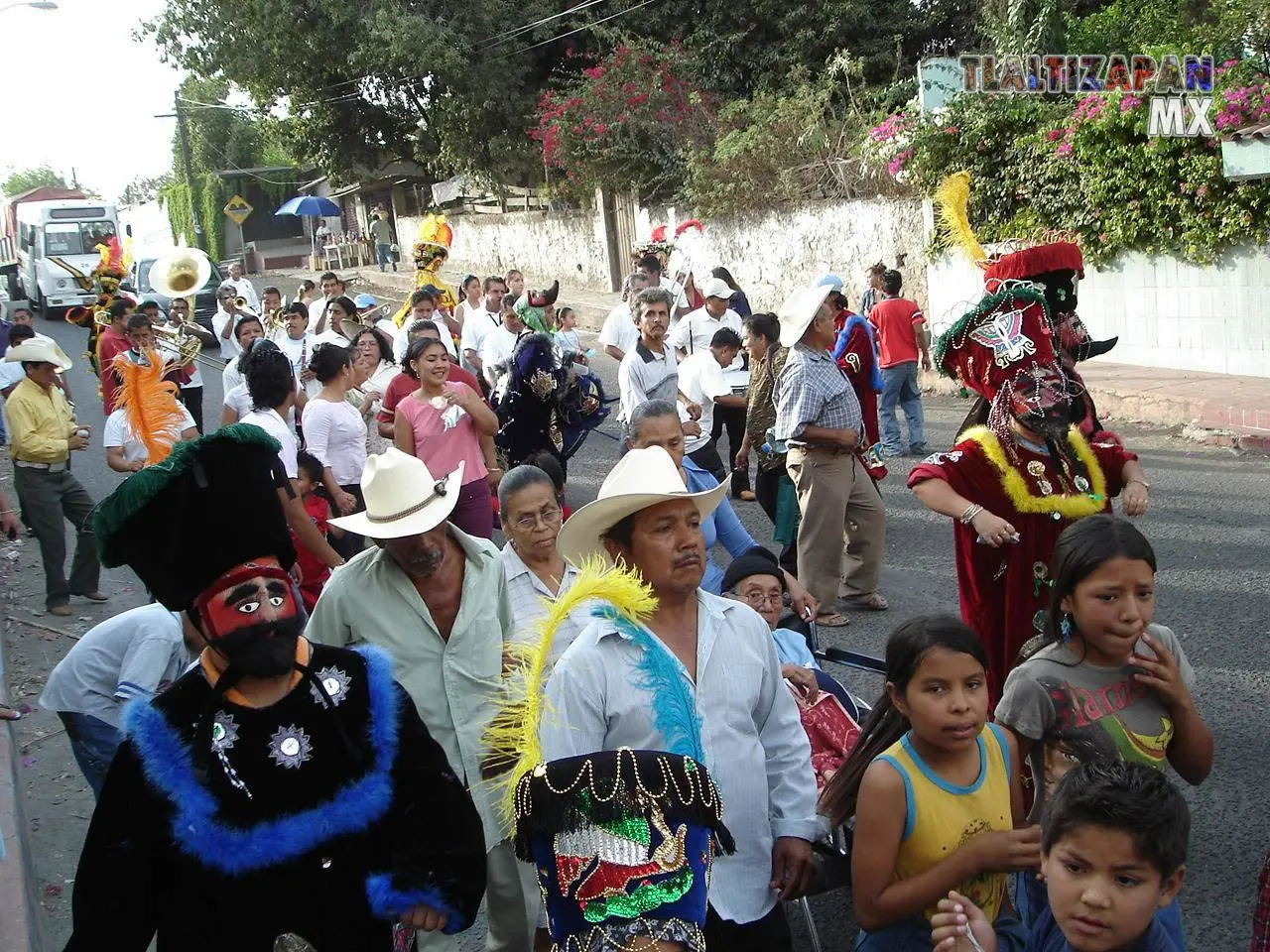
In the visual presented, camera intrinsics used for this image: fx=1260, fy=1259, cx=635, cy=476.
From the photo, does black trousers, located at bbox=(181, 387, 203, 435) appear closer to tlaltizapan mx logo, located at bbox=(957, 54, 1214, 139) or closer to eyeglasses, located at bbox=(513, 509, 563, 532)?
eyeglasses, located at bbox=(513, 509, 563, 532)

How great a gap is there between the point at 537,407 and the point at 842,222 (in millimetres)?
12874

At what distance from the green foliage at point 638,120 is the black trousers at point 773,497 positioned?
17.7 meters

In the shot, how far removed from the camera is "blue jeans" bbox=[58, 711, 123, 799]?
453cm

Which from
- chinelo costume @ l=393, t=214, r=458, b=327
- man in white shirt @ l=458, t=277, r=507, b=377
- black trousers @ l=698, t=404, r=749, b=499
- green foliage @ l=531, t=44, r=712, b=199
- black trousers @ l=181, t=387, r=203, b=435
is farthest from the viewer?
green foliage @ l=531, t=44, r=712, b=199

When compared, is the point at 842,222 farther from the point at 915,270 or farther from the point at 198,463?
the point at 198,463

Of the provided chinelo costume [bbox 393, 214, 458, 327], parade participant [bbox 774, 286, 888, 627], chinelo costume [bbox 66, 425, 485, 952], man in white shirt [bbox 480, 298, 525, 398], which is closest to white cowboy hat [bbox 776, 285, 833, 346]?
parade participant [bbox 774, 286, 888, 627]

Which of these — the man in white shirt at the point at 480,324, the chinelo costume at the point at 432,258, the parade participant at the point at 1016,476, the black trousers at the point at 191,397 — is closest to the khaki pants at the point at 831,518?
the parade participant at the point at 1016,476

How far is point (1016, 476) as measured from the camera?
4785 millimetres

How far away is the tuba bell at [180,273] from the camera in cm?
1545

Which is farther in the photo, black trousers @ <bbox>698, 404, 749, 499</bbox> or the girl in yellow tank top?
black trousers @ <bbox>698, 404, 749, 499</bbox>

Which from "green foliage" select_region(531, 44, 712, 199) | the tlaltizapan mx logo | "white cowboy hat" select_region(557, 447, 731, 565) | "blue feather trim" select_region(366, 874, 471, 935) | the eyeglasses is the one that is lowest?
"blue feather trim" select_region(366, 874, 471, 935)

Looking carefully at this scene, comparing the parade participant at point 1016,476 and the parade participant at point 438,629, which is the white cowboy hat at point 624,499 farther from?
the parade participant at point 1016,476

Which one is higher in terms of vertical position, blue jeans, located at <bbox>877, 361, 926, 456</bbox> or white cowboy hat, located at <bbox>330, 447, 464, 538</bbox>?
white cowboy hat, located at <bbox>330, 447, 464, 538</bbox>

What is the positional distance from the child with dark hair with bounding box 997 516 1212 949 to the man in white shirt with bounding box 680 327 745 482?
16.9ft
